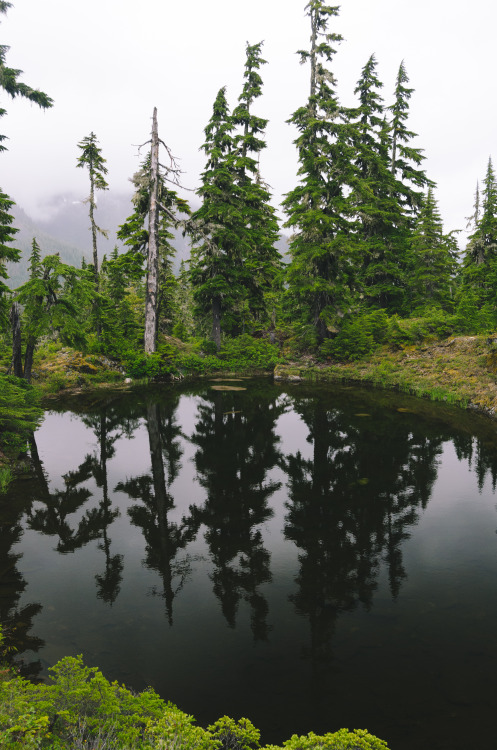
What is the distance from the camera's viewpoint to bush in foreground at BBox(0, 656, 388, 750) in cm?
280

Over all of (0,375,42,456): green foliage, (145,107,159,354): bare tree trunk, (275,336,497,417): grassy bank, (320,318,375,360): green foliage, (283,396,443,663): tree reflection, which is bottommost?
(283,396,443,663): tree reflection

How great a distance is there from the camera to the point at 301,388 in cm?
2303

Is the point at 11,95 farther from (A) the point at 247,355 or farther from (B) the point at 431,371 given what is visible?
(B) the point at 431,371

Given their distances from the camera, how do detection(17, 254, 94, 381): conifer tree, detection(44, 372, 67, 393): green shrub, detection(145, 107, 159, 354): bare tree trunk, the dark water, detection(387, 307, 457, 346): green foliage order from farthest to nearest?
detection(145, 107, 159, 354): bare tree trunk
detection(387, 307, 457, 346): green foliage
detection(44, 372, 67, 393): green shrub
detection(17, 254, 94, 381): conifer tree
the dark water

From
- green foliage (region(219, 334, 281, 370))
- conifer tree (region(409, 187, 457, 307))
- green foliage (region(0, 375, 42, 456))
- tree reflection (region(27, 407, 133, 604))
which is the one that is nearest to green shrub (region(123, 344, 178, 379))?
green foliage (region(219, 334, 281, 370))

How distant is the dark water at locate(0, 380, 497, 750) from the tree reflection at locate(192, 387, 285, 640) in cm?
5

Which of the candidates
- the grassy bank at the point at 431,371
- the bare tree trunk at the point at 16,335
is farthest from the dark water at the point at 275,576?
the grassy bank at the point at 431,371

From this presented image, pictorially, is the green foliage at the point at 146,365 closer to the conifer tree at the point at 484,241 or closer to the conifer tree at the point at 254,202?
the conifer tree at the point at 254,202

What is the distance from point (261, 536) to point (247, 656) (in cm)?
276

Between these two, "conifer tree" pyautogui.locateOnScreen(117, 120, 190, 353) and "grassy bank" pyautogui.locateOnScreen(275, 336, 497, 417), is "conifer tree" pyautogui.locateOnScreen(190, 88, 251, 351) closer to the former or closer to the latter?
"conifer tree" pyautogui.locateOnScreen(117, 120, 190, 353)

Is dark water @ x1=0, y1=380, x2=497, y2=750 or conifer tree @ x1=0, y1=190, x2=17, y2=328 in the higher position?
conifer tree @ x1=0, y1=190, x2=17, y2=328

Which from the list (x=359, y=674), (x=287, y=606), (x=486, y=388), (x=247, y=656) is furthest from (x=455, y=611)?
(x=486, y=388)

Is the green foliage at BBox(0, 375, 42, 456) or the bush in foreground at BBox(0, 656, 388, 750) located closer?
the bush in foreground at BBox(0, 656, 388, 750)

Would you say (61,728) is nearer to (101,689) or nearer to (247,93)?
(101,689)
